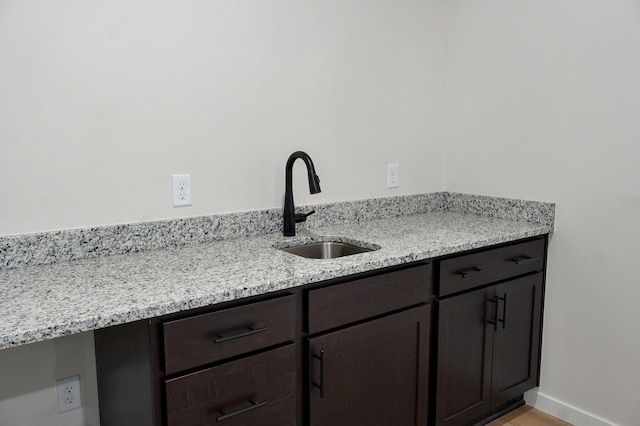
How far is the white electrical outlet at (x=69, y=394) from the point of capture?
65.6 inches

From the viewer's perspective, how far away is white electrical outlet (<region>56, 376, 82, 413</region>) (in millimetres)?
1665

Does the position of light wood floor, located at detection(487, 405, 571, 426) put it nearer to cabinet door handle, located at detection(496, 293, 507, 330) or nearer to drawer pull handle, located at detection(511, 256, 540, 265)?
cabinet door handle, located at detection(496, 293, 507, 330)

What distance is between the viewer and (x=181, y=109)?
185 centimetres

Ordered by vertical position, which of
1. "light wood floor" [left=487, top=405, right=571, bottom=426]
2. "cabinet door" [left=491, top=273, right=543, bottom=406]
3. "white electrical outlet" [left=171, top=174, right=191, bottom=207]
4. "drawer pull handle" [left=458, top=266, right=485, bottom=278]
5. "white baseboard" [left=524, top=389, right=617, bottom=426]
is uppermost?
"white electrical outlet" [left=171, top=174, right=191, bottom=207]

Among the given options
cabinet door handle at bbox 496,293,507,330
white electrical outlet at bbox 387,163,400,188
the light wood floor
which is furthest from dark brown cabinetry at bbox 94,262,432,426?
white electrical outlet at bbox 387,163,400,188

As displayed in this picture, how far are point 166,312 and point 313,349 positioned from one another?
1.58ft

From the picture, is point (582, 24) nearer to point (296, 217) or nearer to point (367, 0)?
point (367, 0)

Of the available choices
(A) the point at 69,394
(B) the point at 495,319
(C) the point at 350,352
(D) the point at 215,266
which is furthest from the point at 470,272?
(A) the point at 69,394

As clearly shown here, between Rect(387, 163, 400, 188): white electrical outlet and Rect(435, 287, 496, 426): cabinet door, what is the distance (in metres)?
0.69

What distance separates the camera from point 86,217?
169 centimetres

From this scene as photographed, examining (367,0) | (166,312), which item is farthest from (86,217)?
(367,0)

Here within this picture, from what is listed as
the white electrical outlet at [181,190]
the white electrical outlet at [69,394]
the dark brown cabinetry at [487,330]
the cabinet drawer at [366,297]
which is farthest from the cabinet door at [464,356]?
the white electrical outlet at [69,394]

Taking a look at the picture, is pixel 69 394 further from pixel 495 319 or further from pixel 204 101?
pixel 495 319

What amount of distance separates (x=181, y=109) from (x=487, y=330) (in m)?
1.41
